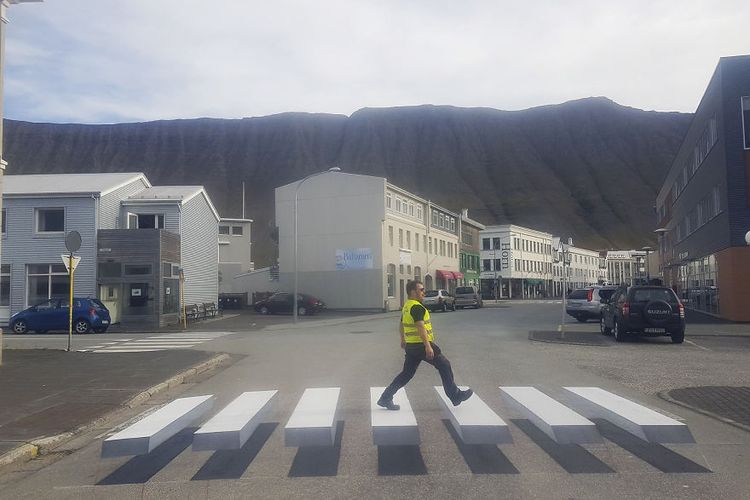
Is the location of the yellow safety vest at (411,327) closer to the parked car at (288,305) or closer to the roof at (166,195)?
the roof at (166,195)

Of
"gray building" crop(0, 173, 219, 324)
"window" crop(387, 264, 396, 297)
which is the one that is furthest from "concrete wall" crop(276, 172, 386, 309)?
"gray building" crop(0, 173, 219, 324)

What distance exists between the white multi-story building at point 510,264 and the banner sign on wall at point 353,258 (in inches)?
1503

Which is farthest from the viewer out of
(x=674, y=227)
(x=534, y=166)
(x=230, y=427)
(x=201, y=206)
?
(x=534, y=166)

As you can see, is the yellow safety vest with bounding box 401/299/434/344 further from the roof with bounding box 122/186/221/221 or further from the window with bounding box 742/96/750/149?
the roof with bounding box 122/186/221/221

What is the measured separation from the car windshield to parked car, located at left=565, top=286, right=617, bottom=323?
1142cm

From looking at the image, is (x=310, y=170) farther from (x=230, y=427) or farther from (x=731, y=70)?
(x=230, y=427)

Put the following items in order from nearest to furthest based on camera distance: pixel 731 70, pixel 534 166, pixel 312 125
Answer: pixel 731 70 < pixel 534 166 < pixel 312 125

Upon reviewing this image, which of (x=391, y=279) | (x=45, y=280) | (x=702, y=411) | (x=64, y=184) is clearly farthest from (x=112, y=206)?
(x=702, y=411)

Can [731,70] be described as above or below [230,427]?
above

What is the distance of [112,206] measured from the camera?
33.9 meters

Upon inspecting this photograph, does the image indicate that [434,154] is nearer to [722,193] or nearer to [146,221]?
[146,221]

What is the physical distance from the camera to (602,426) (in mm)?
7445

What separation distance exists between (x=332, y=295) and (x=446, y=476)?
42.1 metres

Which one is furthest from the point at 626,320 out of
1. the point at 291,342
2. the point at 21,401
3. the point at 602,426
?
the point at 21,401
